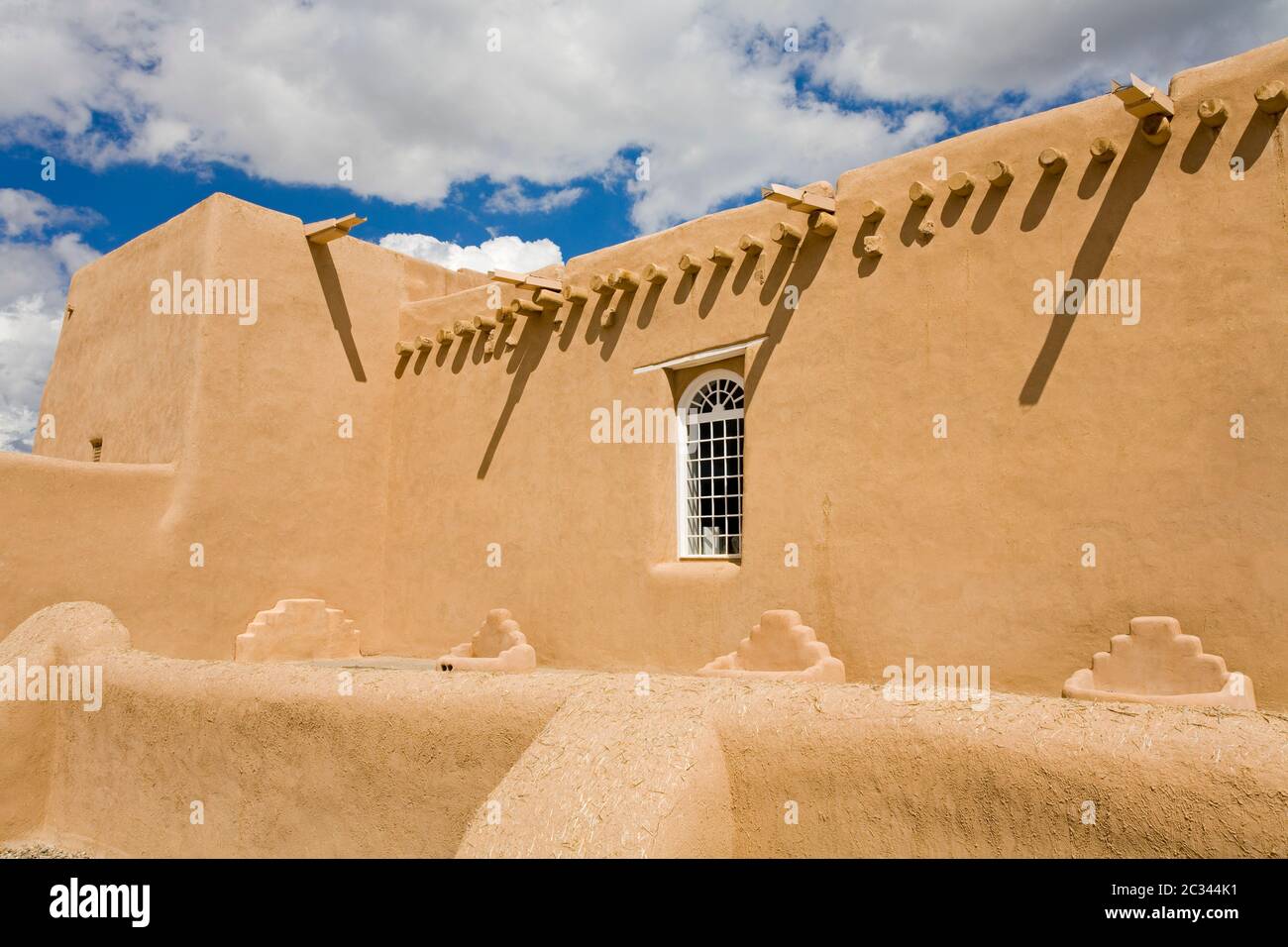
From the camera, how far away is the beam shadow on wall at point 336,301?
12.0m

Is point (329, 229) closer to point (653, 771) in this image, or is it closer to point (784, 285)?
point (784, 285)

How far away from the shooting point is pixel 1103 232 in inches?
277

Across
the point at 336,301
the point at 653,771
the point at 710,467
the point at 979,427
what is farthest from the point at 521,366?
the point at 653,771

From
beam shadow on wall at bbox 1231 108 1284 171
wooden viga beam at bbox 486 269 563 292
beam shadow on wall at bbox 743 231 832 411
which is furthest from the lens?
wooden viga beam at bbox 486 269 563 292

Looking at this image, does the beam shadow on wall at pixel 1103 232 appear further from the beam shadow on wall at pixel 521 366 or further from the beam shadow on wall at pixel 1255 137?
the beam shadow on wall at pixel 521 366

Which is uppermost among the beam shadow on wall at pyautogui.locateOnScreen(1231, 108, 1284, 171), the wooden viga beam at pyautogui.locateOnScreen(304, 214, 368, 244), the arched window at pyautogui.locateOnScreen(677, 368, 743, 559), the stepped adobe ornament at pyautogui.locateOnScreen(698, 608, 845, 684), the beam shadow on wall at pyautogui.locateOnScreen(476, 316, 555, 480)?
the wooden viga beam at pyautogui.locateOnScreen(304, 214, 368, 244)

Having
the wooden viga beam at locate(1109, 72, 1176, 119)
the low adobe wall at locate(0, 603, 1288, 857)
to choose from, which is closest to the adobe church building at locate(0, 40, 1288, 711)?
the wooden viga beam at locate(1109, 72, 1176, 119)

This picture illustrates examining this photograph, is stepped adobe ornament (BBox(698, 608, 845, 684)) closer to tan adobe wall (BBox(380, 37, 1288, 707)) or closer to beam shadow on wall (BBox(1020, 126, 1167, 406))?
tan adobe wall (BBox(380, 37, 1288, 707))

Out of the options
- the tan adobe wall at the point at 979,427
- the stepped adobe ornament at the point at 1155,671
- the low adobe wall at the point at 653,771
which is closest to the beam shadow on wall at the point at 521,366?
the tan adobe wall at the point at 979,427

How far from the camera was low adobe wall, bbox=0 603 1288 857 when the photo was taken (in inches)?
129

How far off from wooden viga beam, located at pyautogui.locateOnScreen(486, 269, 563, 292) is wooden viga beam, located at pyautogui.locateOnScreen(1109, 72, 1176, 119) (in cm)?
579

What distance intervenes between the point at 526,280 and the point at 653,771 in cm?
755
